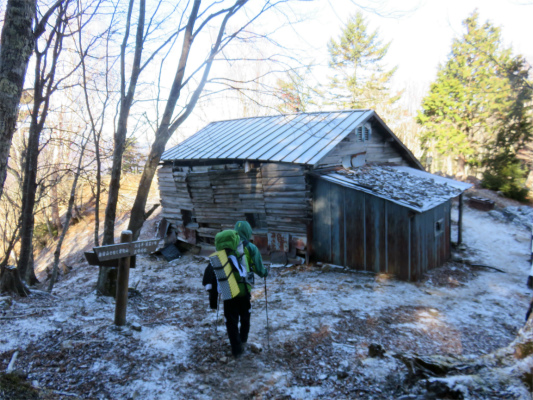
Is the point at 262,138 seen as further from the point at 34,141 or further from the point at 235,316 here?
the point at 235,316

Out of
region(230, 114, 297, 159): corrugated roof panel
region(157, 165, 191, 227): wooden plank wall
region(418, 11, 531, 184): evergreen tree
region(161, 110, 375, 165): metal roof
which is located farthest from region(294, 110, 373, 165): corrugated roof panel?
region(418, 11, 531, 184): evergreen tree

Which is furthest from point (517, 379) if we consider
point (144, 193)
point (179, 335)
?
point (144, 193)

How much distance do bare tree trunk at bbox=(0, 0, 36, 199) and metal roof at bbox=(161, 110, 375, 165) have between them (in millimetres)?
6278

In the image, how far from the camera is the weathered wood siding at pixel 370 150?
37.3 feet

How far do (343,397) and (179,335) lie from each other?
2.55 meters

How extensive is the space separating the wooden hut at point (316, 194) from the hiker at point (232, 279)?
5.59 meters

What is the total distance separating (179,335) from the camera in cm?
528

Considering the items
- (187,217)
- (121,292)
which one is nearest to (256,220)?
(187,217)

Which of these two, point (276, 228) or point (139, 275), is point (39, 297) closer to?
point (139, 275)

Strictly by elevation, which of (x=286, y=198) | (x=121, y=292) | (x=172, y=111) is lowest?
(x=121, y=292)

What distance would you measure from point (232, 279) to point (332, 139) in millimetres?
7375

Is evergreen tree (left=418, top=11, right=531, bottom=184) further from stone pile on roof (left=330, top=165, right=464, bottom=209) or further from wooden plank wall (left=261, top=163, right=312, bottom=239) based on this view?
wooden plank wall (left=261, top=163, right=312, bottom=239)

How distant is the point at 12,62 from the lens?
3.81 metres

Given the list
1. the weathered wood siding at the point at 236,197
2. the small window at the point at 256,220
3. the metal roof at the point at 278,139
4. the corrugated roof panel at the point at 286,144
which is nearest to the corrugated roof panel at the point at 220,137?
the metal roof at the point at 278,139
